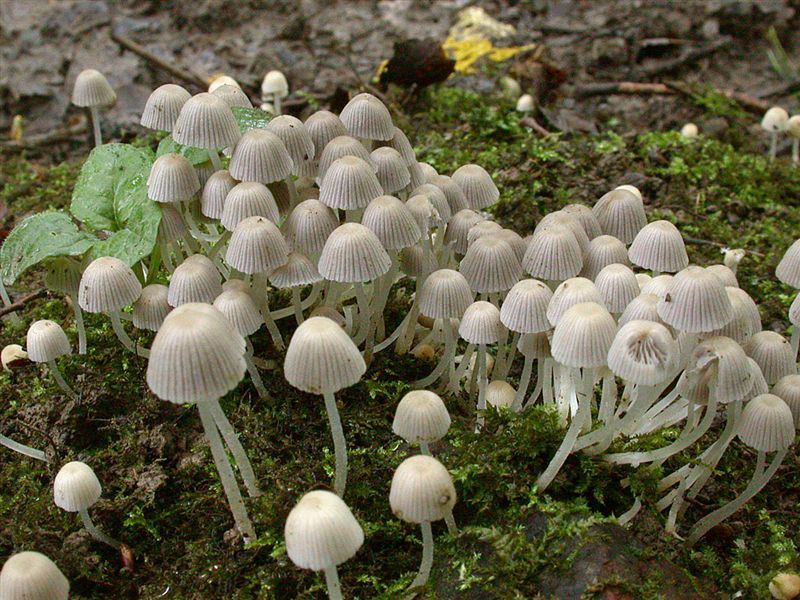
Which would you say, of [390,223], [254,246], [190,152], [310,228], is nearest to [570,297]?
[390,223]

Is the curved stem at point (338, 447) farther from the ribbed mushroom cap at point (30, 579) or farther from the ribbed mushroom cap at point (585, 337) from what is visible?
the ribbed mushroom cap at point (30, 579)

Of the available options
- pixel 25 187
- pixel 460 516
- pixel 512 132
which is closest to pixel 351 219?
pixel 460 516

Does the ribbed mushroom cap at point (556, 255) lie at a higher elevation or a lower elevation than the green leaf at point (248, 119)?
lower

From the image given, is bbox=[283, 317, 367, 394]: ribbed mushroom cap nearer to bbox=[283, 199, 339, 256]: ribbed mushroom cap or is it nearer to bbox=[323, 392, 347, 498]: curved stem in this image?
bbox=[323, 392, 347, 498]: curved stem

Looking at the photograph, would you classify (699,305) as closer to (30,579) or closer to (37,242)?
(30,579)

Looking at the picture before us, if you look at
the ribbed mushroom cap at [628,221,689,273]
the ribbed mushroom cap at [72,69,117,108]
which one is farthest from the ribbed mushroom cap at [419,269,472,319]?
the ribbed mushroom cap at [72,69,117,108]

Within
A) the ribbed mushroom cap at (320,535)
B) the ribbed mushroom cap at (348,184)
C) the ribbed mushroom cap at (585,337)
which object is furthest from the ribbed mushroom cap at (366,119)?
the ribbed mushroom cap at (320,535)
